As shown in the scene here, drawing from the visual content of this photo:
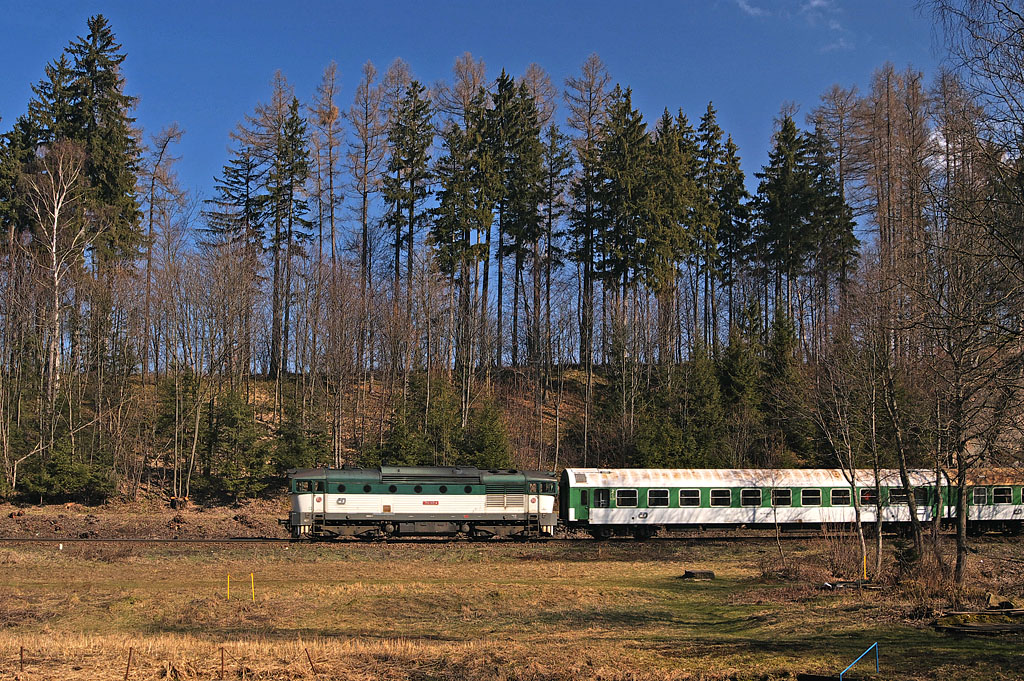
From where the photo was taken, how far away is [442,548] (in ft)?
100

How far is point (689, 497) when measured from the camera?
34844mm

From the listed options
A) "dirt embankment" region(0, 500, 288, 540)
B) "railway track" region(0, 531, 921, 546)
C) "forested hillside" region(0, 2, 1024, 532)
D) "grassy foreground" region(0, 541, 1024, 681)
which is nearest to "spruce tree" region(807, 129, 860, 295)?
"forested hillside" region(0, 2, 1024, 532)

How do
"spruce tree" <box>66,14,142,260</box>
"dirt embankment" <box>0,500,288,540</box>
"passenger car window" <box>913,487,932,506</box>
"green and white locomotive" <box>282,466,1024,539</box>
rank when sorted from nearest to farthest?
"green and white locomotive" <box>282,466,1024,539</box> → "dirt embankment" <box>0,500,288,540</box> → "passenger car window" <box>913,487,932,506</box> → "spruce tree" <box>66,14,142,260</box>

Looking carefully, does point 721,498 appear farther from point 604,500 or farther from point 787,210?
point 787,210

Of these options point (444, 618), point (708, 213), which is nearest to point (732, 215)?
point (708, 213)

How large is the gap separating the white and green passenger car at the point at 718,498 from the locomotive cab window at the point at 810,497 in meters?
0.04

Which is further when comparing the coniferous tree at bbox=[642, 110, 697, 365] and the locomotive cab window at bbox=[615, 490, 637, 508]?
the coniferous tree at bbox=[642, 110, 697, 365]

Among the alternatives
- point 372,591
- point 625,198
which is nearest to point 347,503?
point 372,591

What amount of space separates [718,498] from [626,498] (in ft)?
13.6

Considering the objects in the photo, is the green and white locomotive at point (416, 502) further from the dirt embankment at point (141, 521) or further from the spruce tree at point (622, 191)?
the spruce tree at point (622, 191)

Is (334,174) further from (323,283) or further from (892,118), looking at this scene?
(892,118)

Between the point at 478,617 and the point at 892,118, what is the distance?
45.4m

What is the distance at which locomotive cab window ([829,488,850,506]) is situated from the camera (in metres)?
35.3

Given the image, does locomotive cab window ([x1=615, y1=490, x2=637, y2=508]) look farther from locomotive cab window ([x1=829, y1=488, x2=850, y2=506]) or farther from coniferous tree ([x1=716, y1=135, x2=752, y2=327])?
coniferous tree ([x1=716, y1=135, x2=752, y2=327])
